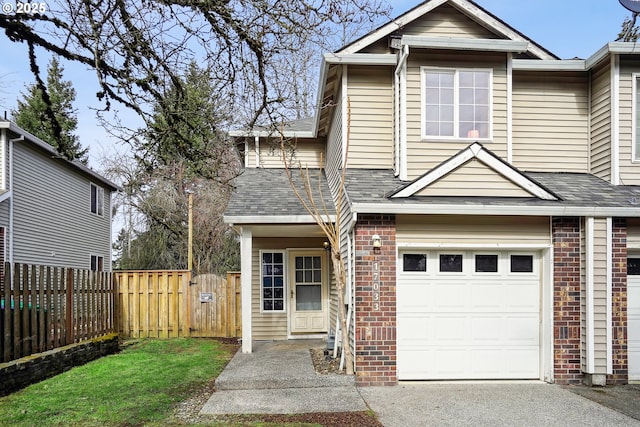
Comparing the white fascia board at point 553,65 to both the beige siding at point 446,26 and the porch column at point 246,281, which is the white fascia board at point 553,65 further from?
the porch column at point 246,281

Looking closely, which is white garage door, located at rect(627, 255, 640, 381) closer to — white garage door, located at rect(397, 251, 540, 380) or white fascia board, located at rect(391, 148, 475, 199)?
white garage door, located at rect(397, 251, 540, 380)

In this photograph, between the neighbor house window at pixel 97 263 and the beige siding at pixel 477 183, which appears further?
the neighbor house window at pixel 97 263

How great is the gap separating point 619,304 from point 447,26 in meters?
5.76

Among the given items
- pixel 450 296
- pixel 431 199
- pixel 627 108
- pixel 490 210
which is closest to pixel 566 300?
pixel 450 296

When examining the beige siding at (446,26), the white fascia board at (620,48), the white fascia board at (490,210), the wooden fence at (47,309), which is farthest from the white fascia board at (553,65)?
the wooden fence at (47,309)

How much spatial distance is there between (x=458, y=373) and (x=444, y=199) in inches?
108

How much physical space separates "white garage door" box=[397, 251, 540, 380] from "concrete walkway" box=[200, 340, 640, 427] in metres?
0.28

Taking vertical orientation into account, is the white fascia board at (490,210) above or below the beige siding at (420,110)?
below

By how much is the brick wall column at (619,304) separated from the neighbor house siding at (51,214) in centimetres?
1447

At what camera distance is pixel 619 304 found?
26.5 ft

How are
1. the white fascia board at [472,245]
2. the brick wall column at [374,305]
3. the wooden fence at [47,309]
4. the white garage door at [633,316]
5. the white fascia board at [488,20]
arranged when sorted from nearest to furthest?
the brick wall column at [374,305]
the wooden fence at [47,309]
the white fascia board at [472,245]
the white garage door at [633,316]
the white fascia board at [488,20]

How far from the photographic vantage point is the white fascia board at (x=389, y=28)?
9586mm

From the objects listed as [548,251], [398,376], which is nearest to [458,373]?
[398,376]

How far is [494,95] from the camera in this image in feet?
30.1
